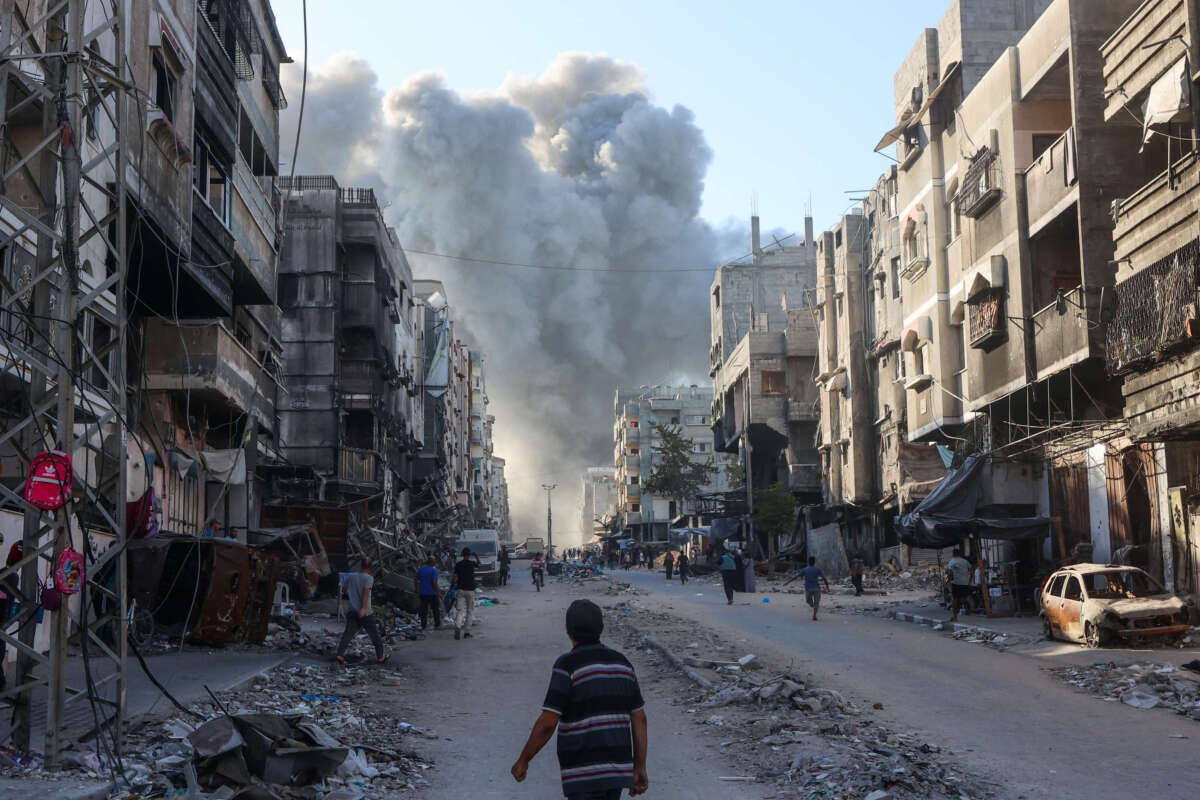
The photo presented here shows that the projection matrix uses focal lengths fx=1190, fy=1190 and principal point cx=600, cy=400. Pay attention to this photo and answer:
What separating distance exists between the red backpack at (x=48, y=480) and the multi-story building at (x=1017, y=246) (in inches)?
767

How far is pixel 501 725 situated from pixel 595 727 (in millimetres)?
6875

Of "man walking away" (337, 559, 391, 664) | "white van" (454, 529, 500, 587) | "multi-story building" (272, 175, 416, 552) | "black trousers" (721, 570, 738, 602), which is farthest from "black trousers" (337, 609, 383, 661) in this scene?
"white van" (454, 529, 500, 587)

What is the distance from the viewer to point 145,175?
1880cm

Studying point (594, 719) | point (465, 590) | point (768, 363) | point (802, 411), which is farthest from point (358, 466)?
point (594, 719)

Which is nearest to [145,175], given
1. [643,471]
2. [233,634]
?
[233,634]

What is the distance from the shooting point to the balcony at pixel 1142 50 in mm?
19750

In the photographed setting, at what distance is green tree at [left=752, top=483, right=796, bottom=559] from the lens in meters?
60.6

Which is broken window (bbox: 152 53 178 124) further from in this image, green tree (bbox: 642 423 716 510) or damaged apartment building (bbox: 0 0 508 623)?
green tree (bbox: 642 423 716 510)

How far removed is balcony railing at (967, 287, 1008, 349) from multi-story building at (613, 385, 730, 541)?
3587 inches

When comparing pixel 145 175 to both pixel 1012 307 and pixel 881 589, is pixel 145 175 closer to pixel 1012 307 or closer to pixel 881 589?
Result: pixel 1012 307

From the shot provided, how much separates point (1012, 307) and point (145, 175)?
19657 millimetres

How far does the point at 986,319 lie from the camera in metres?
29.6

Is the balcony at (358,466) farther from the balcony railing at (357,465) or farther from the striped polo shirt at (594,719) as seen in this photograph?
the striped polo shirt at (594,719)

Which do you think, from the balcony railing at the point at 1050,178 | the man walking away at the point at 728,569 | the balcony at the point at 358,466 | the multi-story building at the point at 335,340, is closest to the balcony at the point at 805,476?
the multi-story building at the point at 335,340
